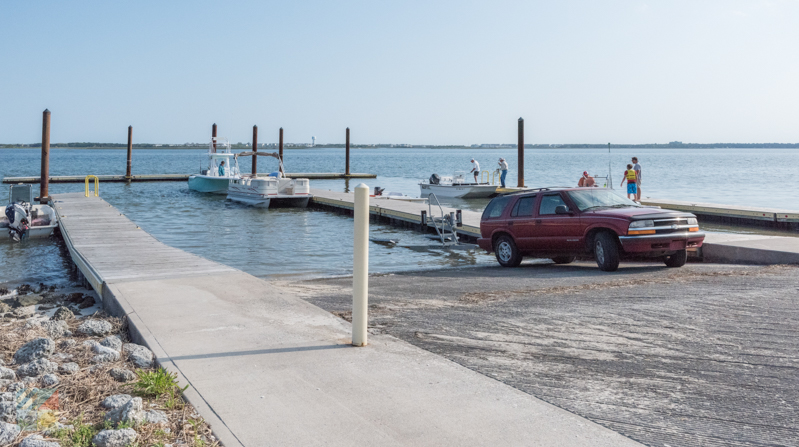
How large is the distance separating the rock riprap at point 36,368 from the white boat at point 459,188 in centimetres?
3234

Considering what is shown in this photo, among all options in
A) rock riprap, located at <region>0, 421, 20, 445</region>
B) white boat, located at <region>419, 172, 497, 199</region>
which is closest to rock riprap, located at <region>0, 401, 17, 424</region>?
rock riprap, located at <region>0, 421, 20, 445</region>

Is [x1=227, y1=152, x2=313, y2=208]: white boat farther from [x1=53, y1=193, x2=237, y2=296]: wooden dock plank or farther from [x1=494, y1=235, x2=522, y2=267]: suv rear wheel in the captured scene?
[x1=494, y1=235, x2=522, y2=267]: suv rear wheel

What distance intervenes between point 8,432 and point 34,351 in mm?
1986

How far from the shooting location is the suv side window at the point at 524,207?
45.5 ft

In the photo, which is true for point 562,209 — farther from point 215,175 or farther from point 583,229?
point 215,175

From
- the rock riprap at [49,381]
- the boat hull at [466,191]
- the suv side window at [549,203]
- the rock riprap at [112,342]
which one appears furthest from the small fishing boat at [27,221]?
the boat hull at [466,191]

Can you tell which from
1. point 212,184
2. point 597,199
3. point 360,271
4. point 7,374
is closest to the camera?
point 7,374

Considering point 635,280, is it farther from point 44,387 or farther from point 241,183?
point 241,183

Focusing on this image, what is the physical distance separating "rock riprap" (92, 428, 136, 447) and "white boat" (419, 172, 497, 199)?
3361 cm

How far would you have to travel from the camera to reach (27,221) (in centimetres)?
2066

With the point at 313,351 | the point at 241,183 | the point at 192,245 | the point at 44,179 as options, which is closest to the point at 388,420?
the point at 313,351

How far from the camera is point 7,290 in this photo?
13.0 meters

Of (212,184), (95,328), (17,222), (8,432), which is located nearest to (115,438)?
(8,432)

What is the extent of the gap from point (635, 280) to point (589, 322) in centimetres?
359
